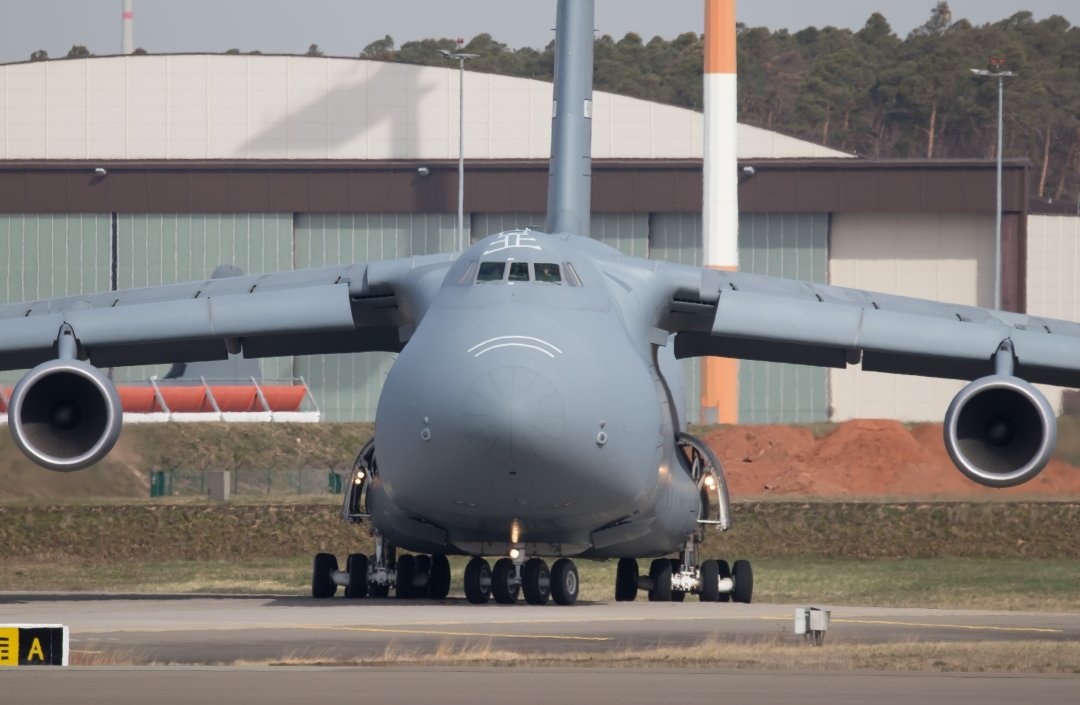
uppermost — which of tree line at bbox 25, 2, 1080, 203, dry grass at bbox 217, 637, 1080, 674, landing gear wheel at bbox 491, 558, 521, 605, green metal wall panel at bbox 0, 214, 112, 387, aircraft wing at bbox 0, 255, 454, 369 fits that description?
tree line at bbox 25, 2, 1080, 203

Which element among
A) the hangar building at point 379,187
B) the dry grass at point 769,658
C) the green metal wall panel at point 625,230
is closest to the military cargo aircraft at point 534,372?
the dry grass at point 769,658

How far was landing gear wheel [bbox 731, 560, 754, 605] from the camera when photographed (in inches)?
882

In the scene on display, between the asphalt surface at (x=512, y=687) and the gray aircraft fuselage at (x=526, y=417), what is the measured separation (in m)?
4.62

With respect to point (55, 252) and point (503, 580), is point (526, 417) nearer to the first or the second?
point (503, 580)

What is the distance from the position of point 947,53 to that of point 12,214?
6421 centimetres

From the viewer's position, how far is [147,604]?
20.7 meters

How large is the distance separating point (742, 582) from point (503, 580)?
155 inches

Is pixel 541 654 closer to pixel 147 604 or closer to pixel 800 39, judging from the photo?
pixel 147 604

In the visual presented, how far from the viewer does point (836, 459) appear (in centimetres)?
4325

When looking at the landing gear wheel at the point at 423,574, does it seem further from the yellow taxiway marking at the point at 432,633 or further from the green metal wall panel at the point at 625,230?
the green metal wall panel at the point at 625,230

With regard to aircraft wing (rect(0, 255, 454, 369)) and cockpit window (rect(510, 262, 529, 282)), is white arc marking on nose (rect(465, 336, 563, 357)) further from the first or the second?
aircraft wing (rect(0, 255, 454, 369))

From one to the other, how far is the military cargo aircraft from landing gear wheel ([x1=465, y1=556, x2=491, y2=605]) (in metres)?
0.02

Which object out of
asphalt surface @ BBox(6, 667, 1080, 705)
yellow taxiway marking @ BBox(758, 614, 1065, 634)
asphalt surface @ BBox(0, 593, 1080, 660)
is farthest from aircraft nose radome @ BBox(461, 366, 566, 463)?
asphalt surface @ BBox(6, 667, 1080, 705)

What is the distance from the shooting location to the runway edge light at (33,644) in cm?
1310
